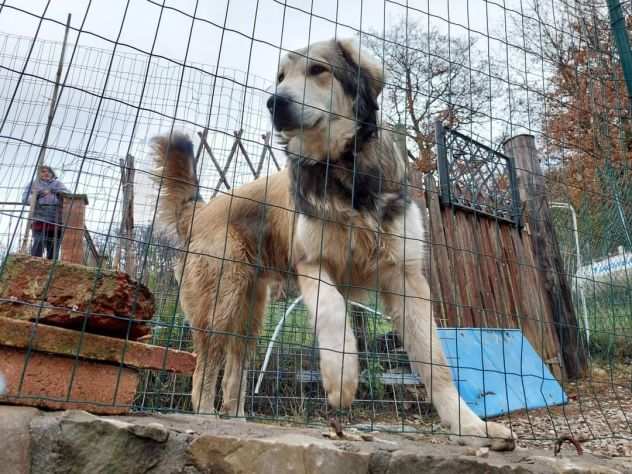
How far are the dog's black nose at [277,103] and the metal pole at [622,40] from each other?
2433mm

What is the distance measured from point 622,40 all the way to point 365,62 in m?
1.87

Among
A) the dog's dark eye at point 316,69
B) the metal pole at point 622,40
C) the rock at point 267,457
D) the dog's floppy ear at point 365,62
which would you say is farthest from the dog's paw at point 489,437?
the metal pole at point 622,40

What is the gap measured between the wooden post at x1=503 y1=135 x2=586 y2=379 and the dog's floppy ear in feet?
7.87

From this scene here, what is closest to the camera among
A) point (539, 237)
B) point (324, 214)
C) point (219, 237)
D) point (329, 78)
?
point (324, 214)

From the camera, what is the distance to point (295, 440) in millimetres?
1689

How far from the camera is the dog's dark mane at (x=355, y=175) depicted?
2855 mm

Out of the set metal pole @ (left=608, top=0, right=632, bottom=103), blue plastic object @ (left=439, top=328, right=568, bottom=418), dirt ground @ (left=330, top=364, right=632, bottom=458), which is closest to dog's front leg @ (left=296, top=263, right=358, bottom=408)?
dirt ground @ (left=330, top=364, right=632, bottom=458)

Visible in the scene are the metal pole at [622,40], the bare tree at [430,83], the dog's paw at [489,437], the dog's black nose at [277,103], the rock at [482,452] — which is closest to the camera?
the rock at [482,452]

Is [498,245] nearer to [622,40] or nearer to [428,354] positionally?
[622,40]

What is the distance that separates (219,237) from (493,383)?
7.62ft

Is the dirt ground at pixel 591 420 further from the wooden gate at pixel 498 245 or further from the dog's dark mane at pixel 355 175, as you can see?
the dog's dark mane at pixel 355 175

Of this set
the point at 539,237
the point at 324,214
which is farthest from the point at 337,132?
the point at 539,237

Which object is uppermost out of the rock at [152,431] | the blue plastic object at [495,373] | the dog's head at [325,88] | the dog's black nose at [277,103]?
the dog's head at [325,88]

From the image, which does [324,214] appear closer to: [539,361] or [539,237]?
[539,361]
